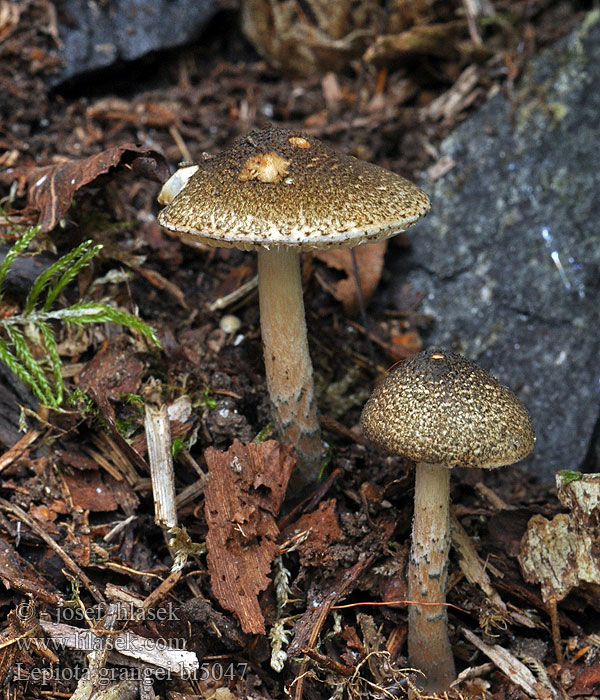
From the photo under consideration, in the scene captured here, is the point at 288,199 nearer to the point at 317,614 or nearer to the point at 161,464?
the point at 161,464

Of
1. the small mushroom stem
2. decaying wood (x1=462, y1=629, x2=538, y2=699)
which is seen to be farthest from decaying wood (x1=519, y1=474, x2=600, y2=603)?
the small mushroom stem

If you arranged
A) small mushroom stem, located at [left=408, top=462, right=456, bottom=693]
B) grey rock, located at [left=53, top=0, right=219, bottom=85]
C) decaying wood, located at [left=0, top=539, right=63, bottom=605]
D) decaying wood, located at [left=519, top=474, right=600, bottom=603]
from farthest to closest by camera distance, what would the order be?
grey rock, located at [left=53, top=0, right=219, bottom=85]
decaying wood, located at [left=519, top=474, right=600, bottom=603]
small mushroom stem, located at [left=408, top=462, right=456, bottom=693]
decaying wood, located at [left=0, top=539, right=63, bottom=605]

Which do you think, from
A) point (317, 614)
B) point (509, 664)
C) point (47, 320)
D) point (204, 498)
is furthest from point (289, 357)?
point (509, 664)

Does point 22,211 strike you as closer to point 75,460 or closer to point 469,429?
point 75,460

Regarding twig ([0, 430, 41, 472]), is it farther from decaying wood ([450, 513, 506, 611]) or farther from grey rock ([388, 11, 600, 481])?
grey rock ([388, 11, 600, 481])

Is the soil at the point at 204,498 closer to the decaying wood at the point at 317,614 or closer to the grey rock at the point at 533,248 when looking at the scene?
the decaying wood at the point at 317,614
